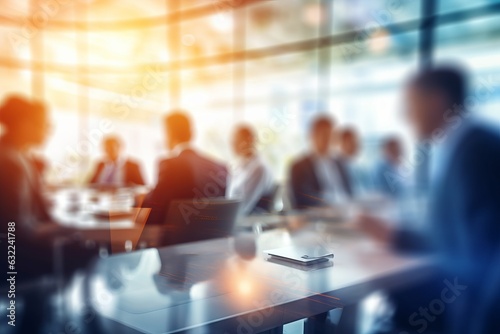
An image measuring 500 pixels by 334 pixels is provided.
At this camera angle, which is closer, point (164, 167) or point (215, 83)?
point (164, 167)

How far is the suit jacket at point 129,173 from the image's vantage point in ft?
13.7

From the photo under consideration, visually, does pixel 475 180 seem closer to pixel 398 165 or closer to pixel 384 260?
pixel 384 260

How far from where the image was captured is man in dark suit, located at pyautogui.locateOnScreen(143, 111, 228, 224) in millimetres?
1725

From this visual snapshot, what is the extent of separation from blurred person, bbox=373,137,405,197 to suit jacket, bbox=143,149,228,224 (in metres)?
2.54

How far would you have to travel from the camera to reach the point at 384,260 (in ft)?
3.90

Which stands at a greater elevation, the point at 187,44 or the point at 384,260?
the point at 187,44

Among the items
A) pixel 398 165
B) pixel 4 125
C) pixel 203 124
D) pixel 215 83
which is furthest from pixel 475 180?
pixel 215 83

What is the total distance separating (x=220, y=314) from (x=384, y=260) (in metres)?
0.68

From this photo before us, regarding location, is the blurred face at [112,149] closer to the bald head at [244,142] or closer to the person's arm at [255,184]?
the bald head at [244,142]

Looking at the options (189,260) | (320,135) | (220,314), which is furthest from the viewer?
(320,135)

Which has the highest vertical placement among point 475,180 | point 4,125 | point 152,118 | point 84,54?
point 84,54

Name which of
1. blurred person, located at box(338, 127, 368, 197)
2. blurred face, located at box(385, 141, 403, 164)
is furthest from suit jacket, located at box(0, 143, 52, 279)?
blurred face, located at box(385, 141, 403, 164)

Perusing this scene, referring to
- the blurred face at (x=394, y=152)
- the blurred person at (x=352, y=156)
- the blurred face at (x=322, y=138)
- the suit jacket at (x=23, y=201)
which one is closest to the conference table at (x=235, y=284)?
the suit jacket at (x=23, y=201)

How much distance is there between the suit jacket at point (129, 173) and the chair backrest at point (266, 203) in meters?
1.88
